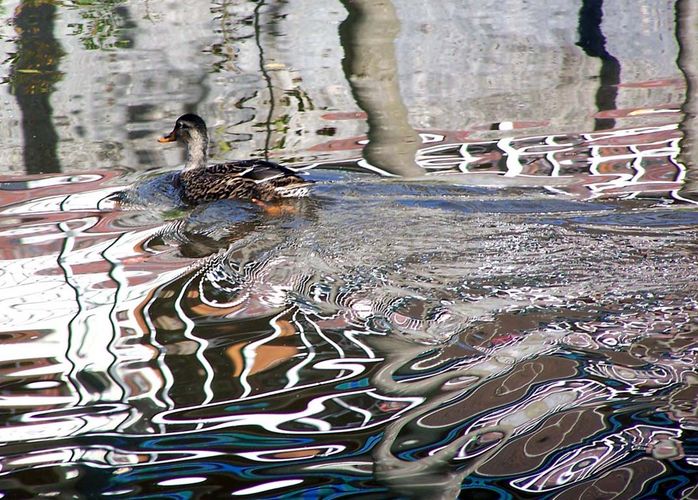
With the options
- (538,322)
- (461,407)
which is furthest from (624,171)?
(461,407)

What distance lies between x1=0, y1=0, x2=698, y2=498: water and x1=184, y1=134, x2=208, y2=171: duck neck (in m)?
0.24

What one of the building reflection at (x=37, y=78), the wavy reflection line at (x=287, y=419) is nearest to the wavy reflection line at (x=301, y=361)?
the wavy reflection line at (x=287, y=419)

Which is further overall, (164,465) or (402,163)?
(402,163)

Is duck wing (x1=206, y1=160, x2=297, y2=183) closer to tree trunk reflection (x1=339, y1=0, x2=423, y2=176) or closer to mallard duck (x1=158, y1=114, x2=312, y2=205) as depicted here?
mallard duck (x1=158, y1=114, x2=312, y2=205)

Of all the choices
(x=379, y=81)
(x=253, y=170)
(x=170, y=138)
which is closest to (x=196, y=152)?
(x=170, y=138)

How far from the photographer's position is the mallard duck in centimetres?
646

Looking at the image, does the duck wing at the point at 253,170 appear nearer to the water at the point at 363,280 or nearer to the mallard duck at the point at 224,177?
the mallard duck at the point at 224,177

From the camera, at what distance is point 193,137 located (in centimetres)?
725

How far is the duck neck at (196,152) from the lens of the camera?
7177mm

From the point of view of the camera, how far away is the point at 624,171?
6.57 metres

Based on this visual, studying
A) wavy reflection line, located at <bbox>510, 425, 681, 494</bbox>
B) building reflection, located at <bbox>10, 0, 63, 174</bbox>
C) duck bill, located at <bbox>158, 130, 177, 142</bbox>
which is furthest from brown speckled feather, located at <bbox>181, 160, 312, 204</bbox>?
wavy reflection line, located at <bbox>510, 425, 681, 494</bbox>

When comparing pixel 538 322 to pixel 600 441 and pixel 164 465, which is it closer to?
pixel 600 441

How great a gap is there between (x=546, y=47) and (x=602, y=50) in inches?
Result: 23.9

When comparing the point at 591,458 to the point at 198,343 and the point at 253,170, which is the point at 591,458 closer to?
the point at 198,343
